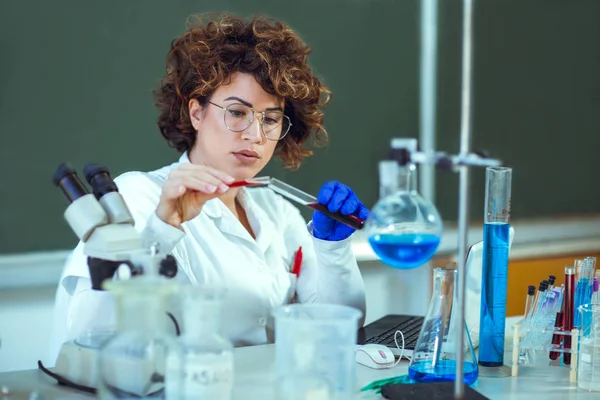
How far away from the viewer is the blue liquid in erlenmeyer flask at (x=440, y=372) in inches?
53.5

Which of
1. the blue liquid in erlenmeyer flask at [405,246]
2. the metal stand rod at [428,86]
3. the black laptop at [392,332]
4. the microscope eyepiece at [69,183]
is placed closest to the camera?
the blue liquid in erlenmeyer flask at [405,246]

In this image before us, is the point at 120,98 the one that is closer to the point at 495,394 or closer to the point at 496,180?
the point at 496,180

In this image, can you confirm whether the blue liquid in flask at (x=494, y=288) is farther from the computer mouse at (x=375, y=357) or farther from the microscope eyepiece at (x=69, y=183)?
the microscope eyepiece at (x=69, y=183)

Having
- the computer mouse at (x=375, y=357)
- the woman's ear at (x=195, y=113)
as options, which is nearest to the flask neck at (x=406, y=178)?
the computer mouse at (x=375, y=357)

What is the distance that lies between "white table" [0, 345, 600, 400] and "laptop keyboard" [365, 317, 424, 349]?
4.8 inches

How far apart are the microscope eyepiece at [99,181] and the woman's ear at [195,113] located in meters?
0.75

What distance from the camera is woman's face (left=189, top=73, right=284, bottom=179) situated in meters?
1.94

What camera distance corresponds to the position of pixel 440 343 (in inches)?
53.3

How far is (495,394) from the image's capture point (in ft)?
4.38

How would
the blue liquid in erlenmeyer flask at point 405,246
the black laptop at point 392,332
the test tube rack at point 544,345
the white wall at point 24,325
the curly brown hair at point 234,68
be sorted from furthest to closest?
the white wall at point 24,325 < the curly brown hair at point 234,68 < the black laptop at point 392,332 < the test tube rack at point 544,345 < the blue liquid in erlenmeyer flask at point 405,246

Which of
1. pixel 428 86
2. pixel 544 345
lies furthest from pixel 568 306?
pixel 428 86

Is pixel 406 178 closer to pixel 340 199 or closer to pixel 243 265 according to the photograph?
pixel 340 199

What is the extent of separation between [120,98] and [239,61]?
2.35 ft

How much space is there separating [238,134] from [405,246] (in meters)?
0.88
